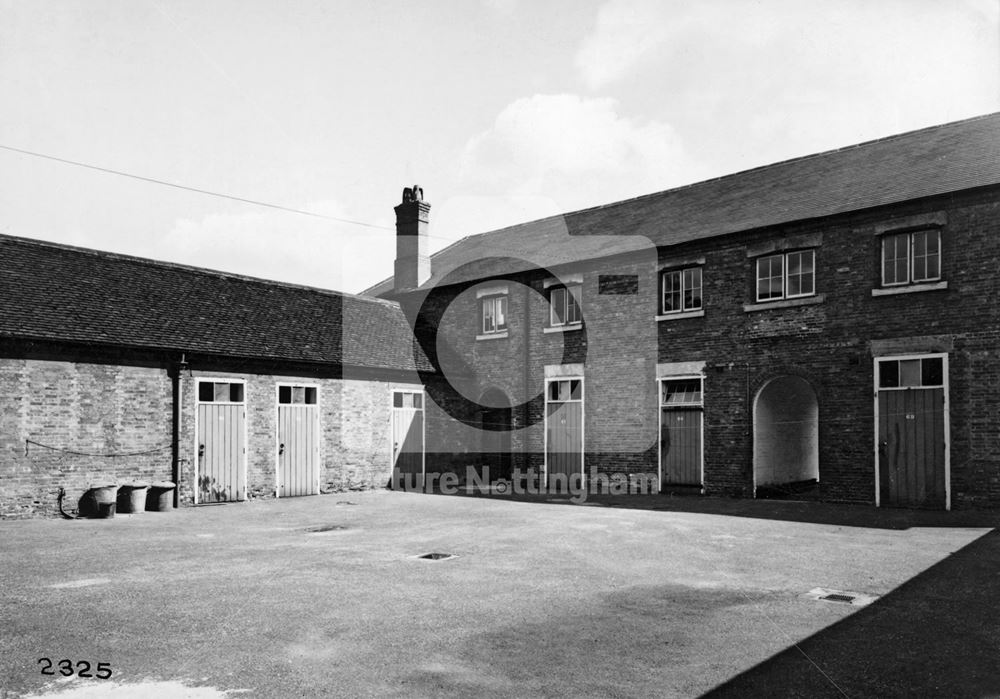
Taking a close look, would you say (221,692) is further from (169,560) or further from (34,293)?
(34,293)

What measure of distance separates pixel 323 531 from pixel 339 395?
7.96 m

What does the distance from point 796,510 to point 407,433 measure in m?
11.7

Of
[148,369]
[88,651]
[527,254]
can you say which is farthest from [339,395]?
[88,651]

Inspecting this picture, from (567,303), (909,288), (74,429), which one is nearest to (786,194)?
(909,288)

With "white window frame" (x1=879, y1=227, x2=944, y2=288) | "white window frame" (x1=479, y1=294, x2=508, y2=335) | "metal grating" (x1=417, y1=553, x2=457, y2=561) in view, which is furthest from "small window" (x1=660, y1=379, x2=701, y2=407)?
"metal grating" (x1=417, y1=553, x2=457, y2=561)

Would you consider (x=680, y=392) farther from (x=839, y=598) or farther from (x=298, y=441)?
(x=839, y=598)

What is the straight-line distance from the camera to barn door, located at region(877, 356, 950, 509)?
48.6 feet

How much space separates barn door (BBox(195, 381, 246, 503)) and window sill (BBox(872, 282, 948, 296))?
596 inches

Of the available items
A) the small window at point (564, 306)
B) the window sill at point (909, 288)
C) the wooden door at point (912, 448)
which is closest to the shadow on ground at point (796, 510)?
the wooden door at point (912, 448)

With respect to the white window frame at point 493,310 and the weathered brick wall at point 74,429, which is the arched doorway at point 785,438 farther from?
the weathered brick wall at point 74,429

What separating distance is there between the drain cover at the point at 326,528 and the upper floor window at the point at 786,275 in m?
11.1

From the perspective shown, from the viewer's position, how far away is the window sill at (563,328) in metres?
21.1

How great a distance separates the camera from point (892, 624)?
22.2ft

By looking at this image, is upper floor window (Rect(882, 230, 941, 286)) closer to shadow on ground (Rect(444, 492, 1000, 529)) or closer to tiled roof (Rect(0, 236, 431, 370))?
shadow on ground (Rect(444, 492, 1000, 529))
